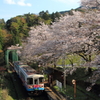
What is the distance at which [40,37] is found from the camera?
56.3 feet

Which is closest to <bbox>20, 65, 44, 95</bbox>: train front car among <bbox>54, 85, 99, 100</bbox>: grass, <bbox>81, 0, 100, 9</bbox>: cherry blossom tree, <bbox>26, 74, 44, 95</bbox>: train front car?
<bbox>26, 74, 44, 95</bbox>: train front car

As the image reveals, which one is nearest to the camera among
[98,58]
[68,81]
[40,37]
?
[98,58]

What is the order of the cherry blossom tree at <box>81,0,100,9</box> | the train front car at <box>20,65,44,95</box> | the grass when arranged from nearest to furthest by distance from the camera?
the cherry blossom tree at <box>81,0,100,9</box> < the grass < the train front car at <box>20,65,44,95</box>

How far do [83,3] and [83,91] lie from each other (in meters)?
5.47

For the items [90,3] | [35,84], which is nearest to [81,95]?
[35,84]

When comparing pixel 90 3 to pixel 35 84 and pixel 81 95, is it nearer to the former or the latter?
pixel 81 95

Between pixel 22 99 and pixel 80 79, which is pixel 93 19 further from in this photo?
pixel 22 99

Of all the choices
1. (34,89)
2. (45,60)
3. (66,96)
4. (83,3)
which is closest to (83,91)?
(66,96)

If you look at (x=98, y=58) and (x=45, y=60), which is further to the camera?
(x=45, y=60)

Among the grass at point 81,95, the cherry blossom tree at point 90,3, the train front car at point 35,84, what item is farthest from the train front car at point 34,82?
the cherry blossom tree at point 90,3

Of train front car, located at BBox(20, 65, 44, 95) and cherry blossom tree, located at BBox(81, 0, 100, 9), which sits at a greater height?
cherry blossom tree, located at BBox(81, 0, 100, 9)

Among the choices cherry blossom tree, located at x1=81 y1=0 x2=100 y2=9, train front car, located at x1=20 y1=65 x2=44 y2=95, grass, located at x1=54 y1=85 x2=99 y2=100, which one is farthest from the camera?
train front car, located at x1=20 y1=65 x2=44 y2=95

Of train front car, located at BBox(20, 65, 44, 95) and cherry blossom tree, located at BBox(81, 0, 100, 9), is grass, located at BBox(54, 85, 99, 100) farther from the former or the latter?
cherry blossom tree, located at BBox(81, 0, 100, 9)

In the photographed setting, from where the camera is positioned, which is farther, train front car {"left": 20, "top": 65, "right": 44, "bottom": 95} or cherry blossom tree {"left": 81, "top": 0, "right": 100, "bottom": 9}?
train front car {"left": 20, "top": 65, "right": 44, "bottom": 95}
